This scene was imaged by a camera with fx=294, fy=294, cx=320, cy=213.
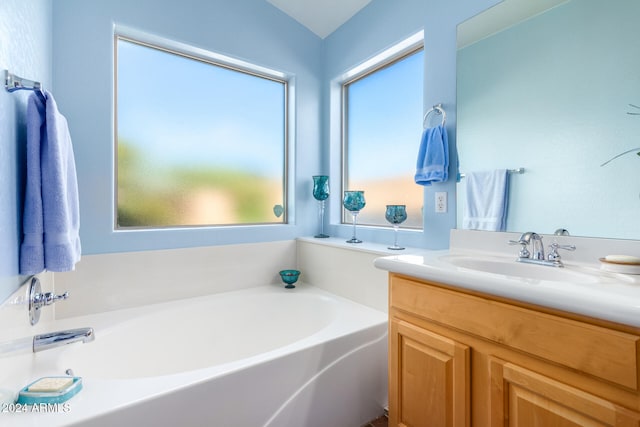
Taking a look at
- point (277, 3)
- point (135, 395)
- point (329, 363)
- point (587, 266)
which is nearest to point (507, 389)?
point (587, 266)

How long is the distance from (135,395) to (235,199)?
1.50 meters

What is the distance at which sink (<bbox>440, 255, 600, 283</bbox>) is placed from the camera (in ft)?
3.23

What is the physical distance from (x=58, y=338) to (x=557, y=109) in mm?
2106

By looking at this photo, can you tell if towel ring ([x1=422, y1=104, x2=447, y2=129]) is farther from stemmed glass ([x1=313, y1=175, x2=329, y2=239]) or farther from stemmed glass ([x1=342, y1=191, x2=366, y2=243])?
stemmed glass ([x1=313, y1=175, x2=329, y2=239])

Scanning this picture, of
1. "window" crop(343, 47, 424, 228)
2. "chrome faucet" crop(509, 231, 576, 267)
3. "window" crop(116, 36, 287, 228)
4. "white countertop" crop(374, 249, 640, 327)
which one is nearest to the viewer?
"white countertop" crop(374, 249, 640, 327)

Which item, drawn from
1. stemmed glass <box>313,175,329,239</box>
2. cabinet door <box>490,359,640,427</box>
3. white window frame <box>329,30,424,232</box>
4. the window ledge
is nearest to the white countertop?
cabinet door <box>490,359,640,427</box>

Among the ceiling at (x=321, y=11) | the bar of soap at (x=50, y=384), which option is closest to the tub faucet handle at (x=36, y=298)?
the bar of soap at (x=50, y=384)

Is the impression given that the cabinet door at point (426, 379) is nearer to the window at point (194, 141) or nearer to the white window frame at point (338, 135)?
the white window frame at point (338, 135)

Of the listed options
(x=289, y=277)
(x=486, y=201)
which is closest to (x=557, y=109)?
(x=486, y=201)

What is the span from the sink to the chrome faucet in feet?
0.10

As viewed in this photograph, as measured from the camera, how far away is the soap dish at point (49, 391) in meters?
0.86

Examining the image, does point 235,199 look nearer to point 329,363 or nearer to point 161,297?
point 161,297

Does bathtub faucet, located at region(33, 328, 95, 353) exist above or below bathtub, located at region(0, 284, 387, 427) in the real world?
above

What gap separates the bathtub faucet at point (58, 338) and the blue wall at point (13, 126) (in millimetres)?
214
